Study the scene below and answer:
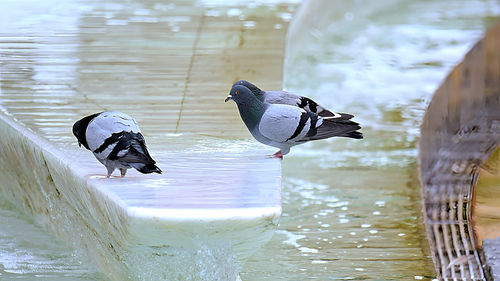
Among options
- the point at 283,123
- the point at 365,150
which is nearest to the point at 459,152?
the point at 365,150

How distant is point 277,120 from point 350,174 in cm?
149

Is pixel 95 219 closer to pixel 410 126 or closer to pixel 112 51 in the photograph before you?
pixel 112 51

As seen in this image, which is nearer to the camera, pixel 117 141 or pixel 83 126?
pixel 117 141

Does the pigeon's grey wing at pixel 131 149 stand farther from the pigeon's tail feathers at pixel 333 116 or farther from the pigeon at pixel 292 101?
the pigeon's tail feathers at pixel 333 116

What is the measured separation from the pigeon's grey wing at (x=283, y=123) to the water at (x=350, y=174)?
0.51 meters

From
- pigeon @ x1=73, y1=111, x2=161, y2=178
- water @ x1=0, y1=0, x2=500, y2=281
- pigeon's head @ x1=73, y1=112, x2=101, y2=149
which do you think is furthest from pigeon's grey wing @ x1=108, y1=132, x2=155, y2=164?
water @ x1=0, y1=0, x2=500, y2=281

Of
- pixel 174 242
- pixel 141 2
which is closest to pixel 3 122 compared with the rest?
pixel 174 242

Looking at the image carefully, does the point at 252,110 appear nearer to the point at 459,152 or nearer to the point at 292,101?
the point at 292,101

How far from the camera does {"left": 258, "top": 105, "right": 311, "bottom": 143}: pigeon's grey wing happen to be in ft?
9.22

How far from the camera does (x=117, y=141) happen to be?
261 centimetres

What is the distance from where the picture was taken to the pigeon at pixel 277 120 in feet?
9.25

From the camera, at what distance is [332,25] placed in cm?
766

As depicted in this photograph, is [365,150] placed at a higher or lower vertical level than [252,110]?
lower

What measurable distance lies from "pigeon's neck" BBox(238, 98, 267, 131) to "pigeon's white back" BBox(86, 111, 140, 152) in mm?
349
